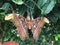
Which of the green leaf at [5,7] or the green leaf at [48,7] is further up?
the green leaf at [48,7]

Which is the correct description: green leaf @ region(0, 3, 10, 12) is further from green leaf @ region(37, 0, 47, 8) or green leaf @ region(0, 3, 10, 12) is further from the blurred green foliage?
green leaf @ region(37, 0, 47, 8)

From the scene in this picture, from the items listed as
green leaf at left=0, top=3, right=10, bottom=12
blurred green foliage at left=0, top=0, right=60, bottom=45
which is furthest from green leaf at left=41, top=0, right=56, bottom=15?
green leaf at left=0, top=3, right=10, bottom=12

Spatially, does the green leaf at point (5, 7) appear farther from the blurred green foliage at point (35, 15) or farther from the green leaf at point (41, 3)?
the green leaf at point (41, 3)

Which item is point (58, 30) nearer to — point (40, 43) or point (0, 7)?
point (40, 43)

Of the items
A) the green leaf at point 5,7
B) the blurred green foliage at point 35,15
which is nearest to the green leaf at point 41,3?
the blurred green foliage at point 35,15

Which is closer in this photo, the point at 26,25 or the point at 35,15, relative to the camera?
the point at 26,25

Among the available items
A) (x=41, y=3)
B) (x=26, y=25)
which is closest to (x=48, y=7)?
(x=41, y=3)

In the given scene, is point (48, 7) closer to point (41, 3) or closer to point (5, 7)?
point (41, 3)

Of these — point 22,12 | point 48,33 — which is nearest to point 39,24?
point 22,12
